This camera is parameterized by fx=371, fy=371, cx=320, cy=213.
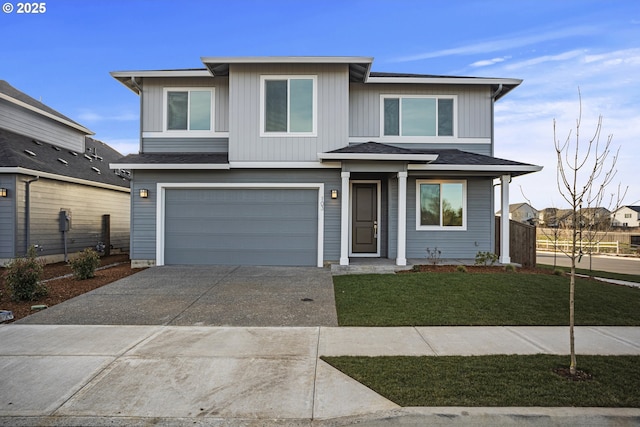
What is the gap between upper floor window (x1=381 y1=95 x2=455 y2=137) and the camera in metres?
11.6

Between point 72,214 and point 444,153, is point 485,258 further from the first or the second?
point 72,214

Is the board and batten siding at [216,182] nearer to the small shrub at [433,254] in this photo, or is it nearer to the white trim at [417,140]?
the white trim at [417,140]

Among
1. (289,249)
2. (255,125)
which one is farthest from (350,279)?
(255,125)

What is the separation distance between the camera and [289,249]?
10.7m

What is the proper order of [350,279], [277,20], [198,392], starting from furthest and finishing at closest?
[277,20]
[350,279]
[198,392]

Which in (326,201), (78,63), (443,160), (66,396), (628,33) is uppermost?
(78,63)

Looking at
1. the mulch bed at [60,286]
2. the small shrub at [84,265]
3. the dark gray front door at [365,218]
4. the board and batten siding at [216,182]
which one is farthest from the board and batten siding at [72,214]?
the dark gray front door at [365,218]

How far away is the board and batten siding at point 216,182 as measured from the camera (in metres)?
10.6

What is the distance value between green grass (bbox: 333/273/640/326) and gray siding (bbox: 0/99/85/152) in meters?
13.4

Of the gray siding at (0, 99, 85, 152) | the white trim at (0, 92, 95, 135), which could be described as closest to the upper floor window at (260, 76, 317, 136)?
the white trim at (0, 92, 95, 135)

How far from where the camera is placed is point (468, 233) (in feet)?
37.3

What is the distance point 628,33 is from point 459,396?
39.2ft

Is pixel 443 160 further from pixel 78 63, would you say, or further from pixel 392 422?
pixel 78 63

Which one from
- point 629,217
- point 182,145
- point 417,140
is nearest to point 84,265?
point 182,145
